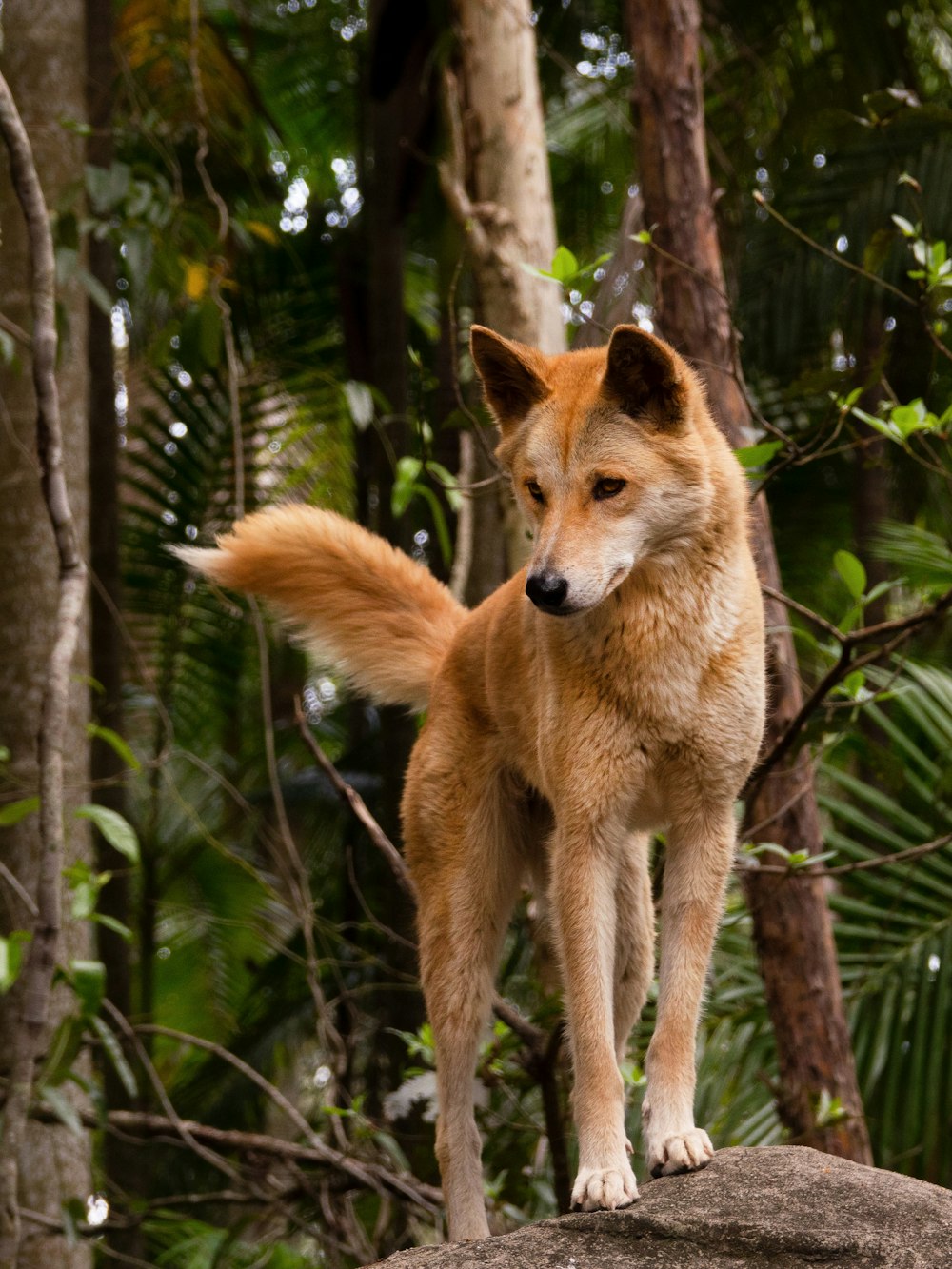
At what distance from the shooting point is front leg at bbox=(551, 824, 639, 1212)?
2.93 meters

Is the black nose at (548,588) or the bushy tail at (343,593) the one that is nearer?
the black nose at (548,588)

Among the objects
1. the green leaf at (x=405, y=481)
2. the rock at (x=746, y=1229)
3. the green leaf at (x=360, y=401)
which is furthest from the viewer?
the green leaf at (x=360, y=401)

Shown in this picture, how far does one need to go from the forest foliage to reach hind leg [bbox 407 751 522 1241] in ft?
2.44

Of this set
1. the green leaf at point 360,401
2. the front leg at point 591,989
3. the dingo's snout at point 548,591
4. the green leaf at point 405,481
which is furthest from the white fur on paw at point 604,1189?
the green leaf at point 360,401

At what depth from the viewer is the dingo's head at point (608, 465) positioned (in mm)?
3025

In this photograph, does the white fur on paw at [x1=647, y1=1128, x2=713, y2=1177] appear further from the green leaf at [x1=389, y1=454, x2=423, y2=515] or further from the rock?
the green leaf at [x1=389, y1=454, x2=423, y2=515]

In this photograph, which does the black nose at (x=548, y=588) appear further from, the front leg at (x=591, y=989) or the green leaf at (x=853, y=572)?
the green leaf at (x=853, y=572)

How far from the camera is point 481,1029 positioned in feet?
12.1

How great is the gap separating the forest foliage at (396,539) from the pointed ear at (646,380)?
0.78 metres

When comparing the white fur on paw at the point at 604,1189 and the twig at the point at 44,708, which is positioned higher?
the twig at the point at 44,708

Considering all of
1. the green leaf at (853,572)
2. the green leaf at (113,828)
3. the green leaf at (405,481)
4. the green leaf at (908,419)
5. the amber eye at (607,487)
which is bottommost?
the green leaf at (113,828)

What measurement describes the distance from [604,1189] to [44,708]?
1.83 meters

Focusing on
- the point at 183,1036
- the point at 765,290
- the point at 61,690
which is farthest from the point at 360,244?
the point at 61,690

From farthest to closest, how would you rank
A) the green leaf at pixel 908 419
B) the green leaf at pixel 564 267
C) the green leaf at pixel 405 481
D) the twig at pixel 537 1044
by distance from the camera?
1. the green leaf at pixel 405 481
2. the twig at pixel 537 1044
3. the green leaf at pixel 564 267
4. the green leaf at pixel 908 419
